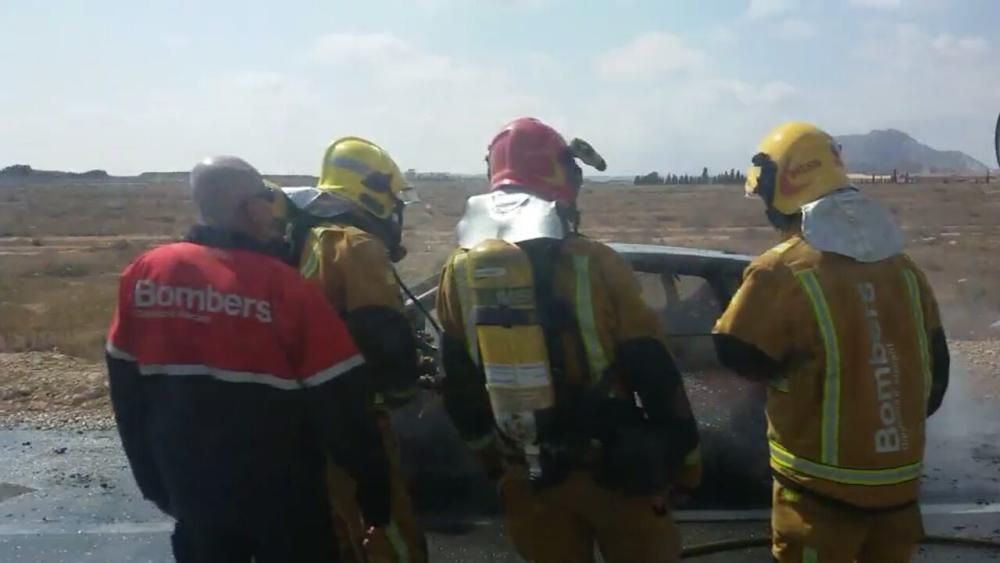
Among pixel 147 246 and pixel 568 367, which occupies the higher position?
pixel 568 367

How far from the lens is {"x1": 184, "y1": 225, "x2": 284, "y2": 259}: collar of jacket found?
2.92m

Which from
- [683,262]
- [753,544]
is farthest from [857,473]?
[683,262]

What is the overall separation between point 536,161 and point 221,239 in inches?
37.6

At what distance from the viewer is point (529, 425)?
300 centimetres

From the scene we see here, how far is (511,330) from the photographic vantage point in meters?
2.94

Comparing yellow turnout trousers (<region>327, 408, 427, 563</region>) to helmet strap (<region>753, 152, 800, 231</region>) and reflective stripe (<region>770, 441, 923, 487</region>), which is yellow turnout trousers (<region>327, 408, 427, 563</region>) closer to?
reflective stripe (<region>770, 441, 923, 487</region>)

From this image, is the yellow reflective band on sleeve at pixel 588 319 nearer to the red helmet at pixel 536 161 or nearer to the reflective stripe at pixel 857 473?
the red helmet at pixel 536 161

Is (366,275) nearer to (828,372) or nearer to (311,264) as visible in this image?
(311,264)

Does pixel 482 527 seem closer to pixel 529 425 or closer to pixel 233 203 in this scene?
pixel 529 425

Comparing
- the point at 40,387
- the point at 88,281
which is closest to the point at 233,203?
the point at 40,387

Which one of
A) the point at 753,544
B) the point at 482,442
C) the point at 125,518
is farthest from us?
the point at 125,518

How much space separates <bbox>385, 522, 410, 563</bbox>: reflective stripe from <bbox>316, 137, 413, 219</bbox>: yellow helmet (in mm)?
1130

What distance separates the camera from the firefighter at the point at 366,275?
343 cm

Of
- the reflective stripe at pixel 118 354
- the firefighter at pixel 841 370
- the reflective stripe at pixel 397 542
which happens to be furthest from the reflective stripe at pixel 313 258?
the firefighter at pixel 841 370
